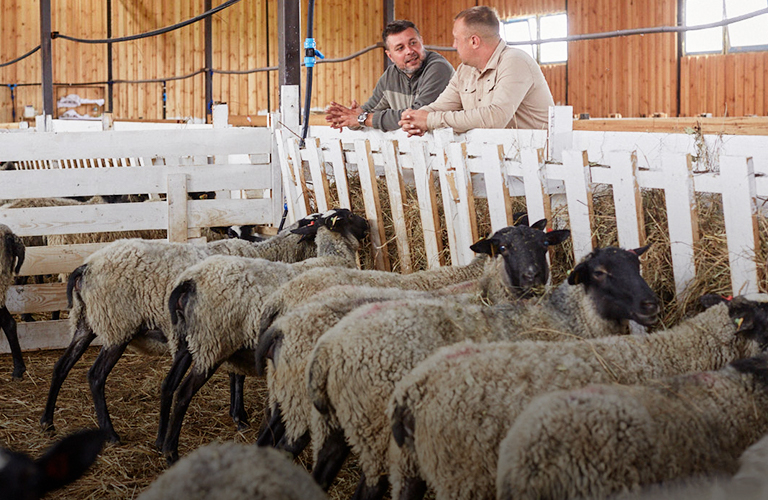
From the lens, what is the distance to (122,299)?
13.9ft

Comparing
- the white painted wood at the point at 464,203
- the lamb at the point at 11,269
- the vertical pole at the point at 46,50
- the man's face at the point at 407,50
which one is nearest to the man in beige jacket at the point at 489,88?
the white painted wood at the point at 464,203

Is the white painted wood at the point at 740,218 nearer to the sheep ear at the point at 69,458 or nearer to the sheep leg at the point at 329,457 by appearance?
the sheep leg at the point at 329,457

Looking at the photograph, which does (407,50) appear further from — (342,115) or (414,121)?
(414,121)

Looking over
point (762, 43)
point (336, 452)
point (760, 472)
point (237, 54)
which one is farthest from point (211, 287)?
point (237, 54)

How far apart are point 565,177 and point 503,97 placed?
118 cm

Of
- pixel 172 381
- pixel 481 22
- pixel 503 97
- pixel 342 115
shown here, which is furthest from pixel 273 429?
pixel 481 22

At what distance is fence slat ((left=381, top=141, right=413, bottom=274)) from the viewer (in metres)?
4.68

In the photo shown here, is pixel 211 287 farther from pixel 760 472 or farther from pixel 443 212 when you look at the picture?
A: pixel 760 472

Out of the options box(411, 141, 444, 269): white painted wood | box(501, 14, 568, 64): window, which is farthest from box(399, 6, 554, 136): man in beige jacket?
box(501, 14, 568, 64): window

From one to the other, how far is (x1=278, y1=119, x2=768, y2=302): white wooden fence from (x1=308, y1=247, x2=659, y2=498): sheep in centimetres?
31

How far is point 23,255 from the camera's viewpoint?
5258 millimetres

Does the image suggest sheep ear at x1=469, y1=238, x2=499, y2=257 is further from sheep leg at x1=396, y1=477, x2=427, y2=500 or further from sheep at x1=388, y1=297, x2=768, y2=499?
sheep leg at x1=396, y1=477, x2=427, y2=500

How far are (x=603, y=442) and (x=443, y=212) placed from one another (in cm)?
295

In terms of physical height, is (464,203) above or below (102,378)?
above
